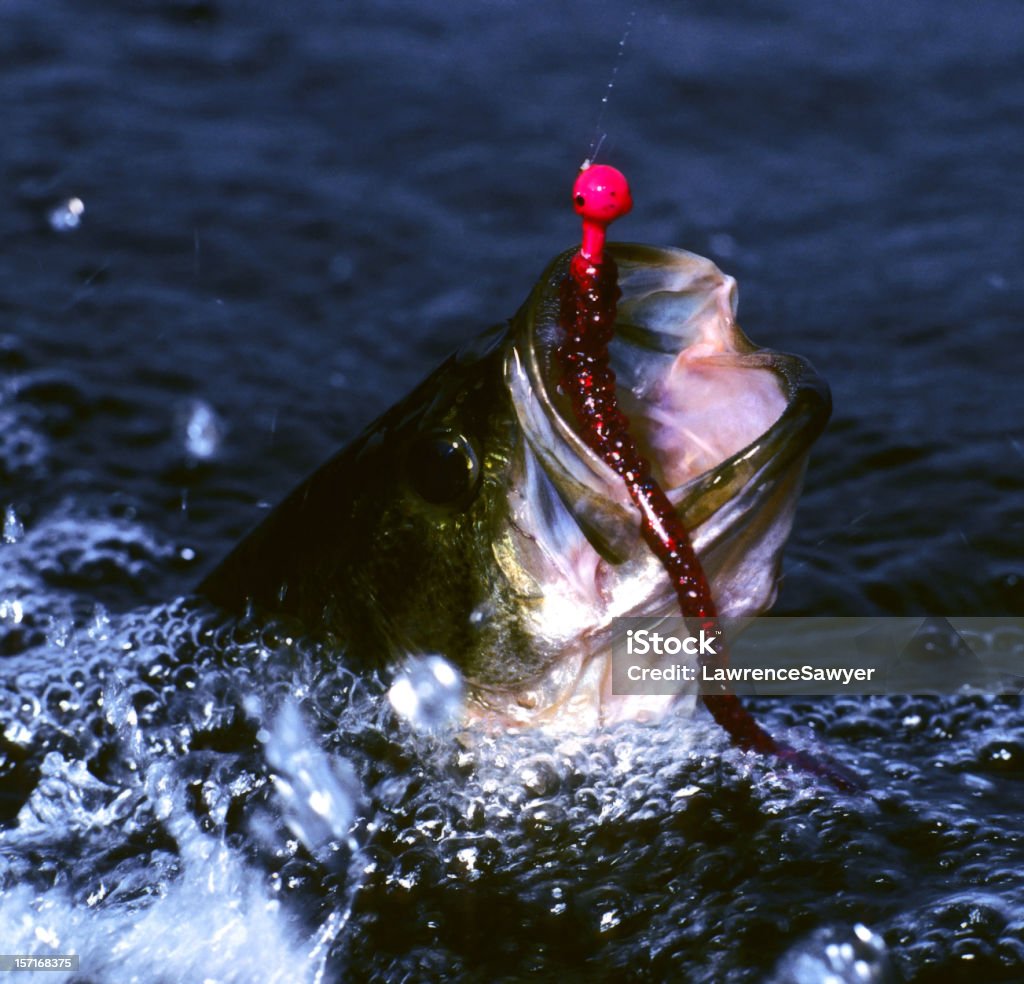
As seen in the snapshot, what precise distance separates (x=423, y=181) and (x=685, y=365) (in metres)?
3.23

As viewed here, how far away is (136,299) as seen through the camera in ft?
16.3

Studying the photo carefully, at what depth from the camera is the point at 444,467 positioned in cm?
247

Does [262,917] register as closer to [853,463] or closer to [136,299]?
[853,463]


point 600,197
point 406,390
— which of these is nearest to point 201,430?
point 406,390

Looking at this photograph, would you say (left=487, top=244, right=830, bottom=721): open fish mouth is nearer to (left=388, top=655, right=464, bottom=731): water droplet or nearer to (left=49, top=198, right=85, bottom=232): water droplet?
(left=388, top=655, right=464, bottom=731): water droplet

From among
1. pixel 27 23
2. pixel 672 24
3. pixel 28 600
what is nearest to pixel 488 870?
pixel 28 600

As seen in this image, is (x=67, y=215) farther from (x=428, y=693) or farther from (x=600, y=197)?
(x=600, y=197)

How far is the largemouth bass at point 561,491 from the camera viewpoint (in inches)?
94.0

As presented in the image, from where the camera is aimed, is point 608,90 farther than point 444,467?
Yes

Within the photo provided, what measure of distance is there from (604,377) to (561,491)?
0.59 feet

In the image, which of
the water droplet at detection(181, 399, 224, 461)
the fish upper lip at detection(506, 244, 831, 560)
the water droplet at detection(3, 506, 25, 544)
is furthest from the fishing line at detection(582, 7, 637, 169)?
the fish upper lip at detection(506, 244, 831, 560)

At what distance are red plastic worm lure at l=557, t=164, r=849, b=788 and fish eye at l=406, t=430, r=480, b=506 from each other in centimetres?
20

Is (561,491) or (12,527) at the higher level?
(561,491)

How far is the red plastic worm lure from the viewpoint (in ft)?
7.63
